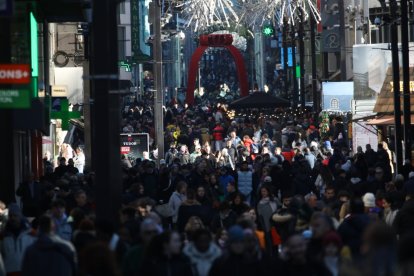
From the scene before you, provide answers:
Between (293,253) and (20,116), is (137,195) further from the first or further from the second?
(293,253)

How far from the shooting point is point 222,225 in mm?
20750

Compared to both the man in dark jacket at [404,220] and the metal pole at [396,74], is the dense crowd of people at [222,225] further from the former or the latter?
the metal pole at [396,74]

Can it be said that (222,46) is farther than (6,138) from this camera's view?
Yes

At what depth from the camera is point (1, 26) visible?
80.5 ft

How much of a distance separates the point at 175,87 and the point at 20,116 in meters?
117

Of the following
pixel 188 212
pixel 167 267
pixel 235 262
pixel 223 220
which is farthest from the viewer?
pixel 188 212

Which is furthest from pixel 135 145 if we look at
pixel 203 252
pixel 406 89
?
pixel 203 252

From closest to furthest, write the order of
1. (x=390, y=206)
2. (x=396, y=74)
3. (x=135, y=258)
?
1. (x=135, y=258)
2. (x=390, y=206)
3. (x=396, y=74)

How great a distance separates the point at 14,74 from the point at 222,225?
346 cm

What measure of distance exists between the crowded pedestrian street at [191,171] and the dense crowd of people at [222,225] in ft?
0.08

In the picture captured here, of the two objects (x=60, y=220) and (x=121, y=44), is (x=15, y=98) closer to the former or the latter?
(x=60, y=220)

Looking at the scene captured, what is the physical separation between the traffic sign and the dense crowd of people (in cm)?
157

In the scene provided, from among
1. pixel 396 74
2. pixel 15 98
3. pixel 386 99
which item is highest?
pixel 396 74

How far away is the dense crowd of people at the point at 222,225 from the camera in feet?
44.7
